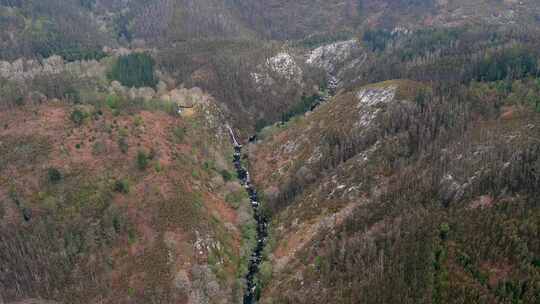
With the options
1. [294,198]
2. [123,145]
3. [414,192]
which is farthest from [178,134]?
[414,192]

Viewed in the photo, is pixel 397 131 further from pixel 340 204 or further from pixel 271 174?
pixel 271 174

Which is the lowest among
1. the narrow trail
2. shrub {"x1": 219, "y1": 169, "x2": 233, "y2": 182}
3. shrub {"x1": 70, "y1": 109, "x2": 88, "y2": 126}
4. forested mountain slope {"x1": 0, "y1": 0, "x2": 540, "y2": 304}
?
the narrow trail

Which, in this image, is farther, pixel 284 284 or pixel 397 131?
pixel 397 131

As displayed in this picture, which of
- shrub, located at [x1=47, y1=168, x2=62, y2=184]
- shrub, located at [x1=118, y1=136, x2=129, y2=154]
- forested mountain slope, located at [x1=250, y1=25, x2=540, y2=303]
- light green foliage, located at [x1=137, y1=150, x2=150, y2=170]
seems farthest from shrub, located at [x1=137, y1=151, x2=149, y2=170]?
forested mountain slope, located at [x1=250, y1=25, x2=540, y2=303]

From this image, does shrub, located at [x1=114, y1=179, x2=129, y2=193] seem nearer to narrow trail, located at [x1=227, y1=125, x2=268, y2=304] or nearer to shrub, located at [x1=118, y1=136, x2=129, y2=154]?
shrub, located at [x1=118, y1=136, x2=129, y2=154]

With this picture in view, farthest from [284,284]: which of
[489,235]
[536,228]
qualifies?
[536,228]
